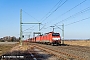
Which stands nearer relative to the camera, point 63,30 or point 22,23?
point 22,23

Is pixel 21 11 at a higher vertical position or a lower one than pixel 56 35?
higher

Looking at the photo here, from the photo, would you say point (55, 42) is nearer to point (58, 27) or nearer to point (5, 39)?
point (58, 27)

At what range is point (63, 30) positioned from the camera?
186 feet

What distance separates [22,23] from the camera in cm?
4909

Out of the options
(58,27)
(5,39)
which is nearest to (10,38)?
(5,39)

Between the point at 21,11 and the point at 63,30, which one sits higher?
the point at 21,11

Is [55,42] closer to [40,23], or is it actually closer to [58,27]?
[58,27]

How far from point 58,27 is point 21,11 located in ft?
43.3

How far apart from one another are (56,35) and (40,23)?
12.8 metres

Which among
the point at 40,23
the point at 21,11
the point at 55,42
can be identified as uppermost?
the point at 21,11

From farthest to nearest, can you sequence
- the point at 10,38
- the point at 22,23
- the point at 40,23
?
1. the point at 10,38
2. the point at 22,23
3. the point at 40,23

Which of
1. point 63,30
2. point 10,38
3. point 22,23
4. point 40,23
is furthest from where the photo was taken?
point 10,38

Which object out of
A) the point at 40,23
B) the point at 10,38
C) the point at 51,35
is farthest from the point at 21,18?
the point at 10,38

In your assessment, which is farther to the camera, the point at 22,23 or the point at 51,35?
the point at 51,35
